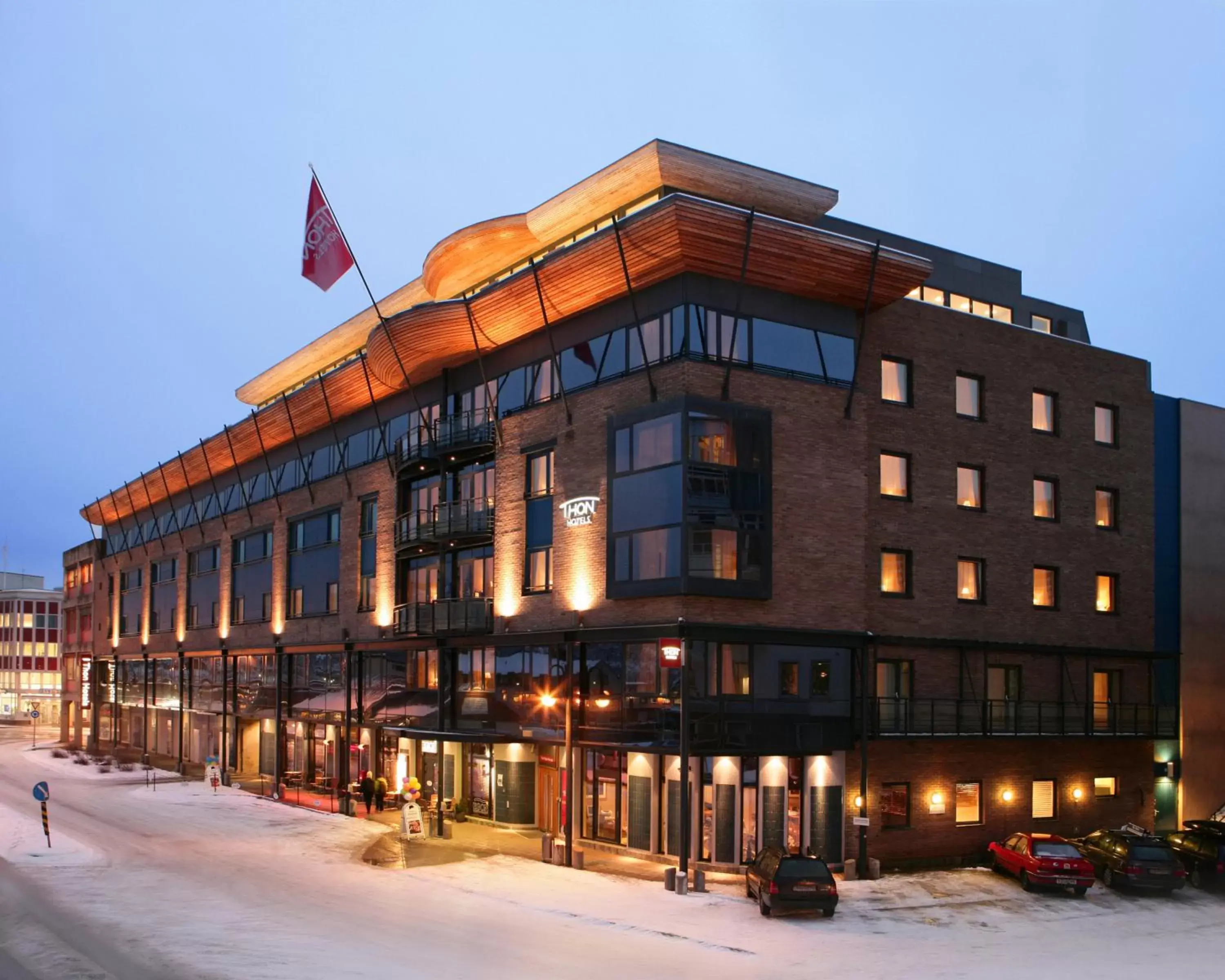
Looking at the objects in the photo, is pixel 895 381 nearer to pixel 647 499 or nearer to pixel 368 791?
pixel 647 499

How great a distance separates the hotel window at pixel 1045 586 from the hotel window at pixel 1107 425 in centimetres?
537

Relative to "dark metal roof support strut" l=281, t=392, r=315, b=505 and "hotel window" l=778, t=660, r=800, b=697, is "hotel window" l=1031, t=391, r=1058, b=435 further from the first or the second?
"dark metal roof support strut" l=281, t=392, r=315, b=505

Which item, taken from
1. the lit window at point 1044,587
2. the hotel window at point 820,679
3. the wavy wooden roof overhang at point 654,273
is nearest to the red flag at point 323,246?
the wavy wooden roof overhang at point 654,273

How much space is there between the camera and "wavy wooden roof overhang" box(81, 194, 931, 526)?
34062 mm

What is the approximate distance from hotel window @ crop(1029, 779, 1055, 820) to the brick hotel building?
1.03 ft

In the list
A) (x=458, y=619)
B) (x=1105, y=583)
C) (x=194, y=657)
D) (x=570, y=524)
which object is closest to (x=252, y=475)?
(x=194, y=657)

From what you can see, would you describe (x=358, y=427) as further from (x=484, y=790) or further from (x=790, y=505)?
(x=790, y=505)

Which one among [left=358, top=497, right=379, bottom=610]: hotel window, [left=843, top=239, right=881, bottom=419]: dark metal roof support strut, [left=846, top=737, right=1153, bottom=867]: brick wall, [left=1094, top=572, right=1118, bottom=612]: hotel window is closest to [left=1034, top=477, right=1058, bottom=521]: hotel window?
[left=1094, top=572, right=1118, bottom=612]: hotel window

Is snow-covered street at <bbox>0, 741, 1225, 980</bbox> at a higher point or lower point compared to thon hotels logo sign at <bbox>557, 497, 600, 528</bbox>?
lower

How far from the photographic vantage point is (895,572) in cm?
3819

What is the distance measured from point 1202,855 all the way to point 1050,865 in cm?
576

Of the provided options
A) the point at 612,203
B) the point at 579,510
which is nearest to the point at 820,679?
the point at 579,510

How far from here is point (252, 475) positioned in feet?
220

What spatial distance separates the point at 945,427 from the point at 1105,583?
9.56 m
